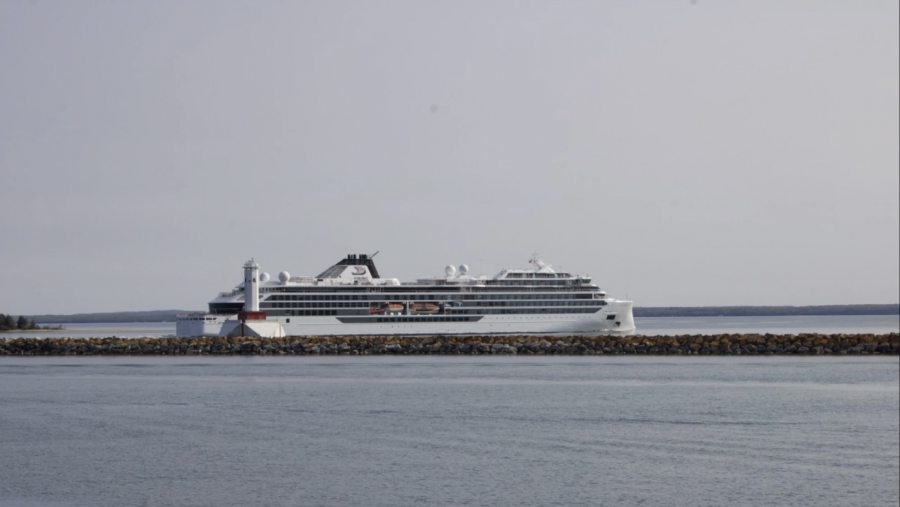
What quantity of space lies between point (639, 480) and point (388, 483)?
4.84 m

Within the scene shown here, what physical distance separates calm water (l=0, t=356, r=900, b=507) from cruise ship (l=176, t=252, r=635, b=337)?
104 ft

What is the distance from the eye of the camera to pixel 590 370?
4297cm

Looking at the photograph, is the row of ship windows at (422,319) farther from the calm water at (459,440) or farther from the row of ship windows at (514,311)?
the calm water at (459,440)

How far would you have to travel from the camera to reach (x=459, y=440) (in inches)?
927

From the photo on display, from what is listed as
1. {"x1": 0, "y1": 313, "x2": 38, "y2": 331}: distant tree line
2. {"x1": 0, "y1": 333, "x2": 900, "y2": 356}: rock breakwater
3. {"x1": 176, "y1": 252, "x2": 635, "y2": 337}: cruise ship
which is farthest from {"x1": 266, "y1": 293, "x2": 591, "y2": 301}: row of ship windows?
{"x1": 0, "y1": 313, "x2": 38, "y2": 331}: distant tree line

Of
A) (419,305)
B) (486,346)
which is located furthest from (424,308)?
(486,346)

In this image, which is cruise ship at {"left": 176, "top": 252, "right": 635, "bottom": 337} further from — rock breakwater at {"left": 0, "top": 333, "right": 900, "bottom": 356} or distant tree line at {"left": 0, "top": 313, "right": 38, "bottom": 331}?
distant tree line at {"left": 0, "top": 313, "right": 38, "bottom": 331}

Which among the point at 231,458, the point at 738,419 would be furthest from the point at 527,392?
the point at 231,458

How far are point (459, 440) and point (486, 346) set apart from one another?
33.9 meters

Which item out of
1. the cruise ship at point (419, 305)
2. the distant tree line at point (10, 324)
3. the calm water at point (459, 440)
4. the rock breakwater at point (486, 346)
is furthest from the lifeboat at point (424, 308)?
the distant tree line at point (10, 324)

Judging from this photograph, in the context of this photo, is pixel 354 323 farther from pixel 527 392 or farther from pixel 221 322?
pixel 527 392

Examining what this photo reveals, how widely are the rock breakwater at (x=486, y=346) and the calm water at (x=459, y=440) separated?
12.0 meters

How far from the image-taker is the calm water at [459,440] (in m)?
18.3

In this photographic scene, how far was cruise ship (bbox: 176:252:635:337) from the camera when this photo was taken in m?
71.9
